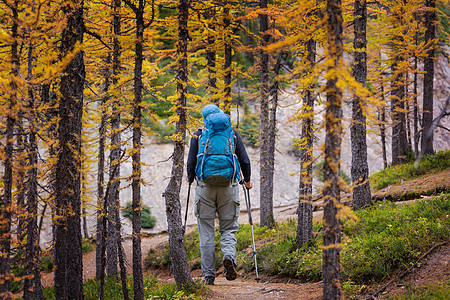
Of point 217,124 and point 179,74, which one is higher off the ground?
point 179,74

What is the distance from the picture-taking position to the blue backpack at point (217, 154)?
5.57 m

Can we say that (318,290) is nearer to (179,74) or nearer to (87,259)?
(179,74)

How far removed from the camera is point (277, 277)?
7355 mm

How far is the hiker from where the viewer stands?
5621 mm

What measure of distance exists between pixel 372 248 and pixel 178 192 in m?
3.47

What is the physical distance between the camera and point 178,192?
18.1 feet

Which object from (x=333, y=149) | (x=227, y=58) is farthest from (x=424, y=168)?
(x=333, y=149)

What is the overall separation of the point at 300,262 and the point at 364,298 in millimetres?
2278

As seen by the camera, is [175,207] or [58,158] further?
[58,158]

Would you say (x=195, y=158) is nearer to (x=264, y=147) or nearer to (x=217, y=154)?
(x=217, y=154)

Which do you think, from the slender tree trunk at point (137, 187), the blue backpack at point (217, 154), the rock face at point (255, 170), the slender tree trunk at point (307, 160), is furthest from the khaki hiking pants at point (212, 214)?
the rock face at point (255, 170)

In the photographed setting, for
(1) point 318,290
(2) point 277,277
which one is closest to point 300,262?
(2) point 277,277

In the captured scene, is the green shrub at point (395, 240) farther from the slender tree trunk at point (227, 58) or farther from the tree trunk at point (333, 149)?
the slender tree trunk at point (227, 58)

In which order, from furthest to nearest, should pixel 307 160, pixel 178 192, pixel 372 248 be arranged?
1. pixel 307 160
2. pixel 372 248
3. pixel 178 192
